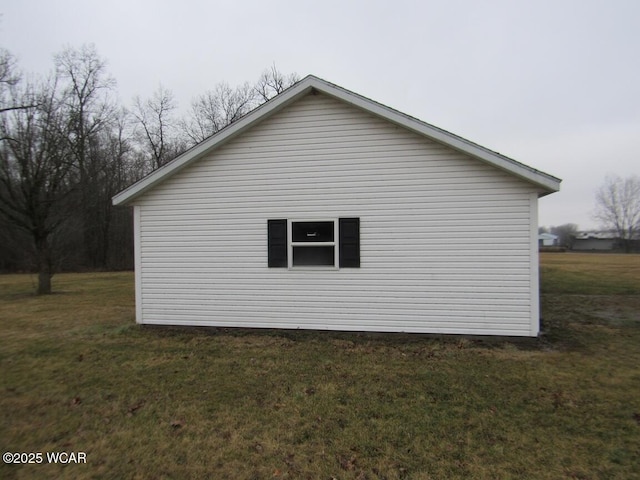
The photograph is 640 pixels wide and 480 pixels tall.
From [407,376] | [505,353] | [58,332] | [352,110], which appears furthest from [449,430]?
[58,332]

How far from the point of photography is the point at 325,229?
27.2 feet

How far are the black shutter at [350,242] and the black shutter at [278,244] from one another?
1.26m

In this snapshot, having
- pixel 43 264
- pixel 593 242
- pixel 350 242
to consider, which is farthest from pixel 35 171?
pixel 593 242

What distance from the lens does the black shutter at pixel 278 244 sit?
26.5ft

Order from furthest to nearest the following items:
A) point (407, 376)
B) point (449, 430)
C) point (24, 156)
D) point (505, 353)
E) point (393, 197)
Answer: point (24, 156)
point (393, 197)
point (505, 353)
point (407, 376)
point (449, 430)

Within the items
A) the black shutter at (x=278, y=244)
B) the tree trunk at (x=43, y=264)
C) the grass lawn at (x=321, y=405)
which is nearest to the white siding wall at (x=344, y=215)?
the black shutter at (x=278, y=244)

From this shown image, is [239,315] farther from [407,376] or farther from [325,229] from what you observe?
[407,376]

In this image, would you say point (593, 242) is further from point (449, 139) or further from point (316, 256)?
point (449, 139)

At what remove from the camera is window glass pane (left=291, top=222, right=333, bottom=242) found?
8195 millimetres

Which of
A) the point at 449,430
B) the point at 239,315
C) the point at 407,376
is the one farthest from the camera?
the point at 239,315

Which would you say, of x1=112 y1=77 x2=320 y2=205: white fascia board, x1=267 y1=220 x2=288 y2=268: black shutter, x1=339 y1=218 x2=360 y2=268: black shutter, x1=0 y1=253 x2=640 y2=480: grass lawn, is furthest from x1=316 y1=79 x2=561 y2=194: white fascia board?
x1=0 y1=253 x2=640 y2=480: grass lawn

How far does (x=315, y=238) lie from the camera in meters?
8.28

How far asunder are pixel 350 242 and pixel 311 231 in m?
0.99

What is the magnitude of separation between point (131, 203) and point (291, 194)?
3.89 m
